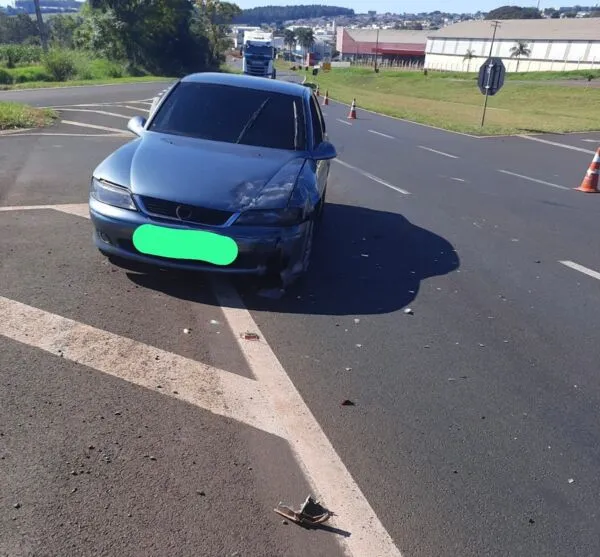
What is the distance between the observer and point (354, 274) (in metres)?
6.10

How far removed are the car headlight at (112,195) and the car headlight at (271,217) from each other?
2.87 ft

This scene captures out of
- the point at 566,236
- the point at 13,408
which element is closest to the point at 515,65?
the point at 566,236

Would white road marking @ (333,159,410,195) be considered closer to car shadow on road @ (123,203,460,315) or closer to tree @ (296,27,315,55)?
car shadow on road @ (123,203,460,315)

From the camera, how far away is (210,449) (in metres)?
3.17

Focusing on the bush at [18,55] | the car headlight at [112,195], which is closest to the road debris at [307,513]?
the car headlight at [112,195]

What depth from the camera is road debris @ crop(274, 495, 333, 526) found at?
274cm

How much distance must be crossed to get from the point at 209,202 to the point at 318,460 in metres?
2.41

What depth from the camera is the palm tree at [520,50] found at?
A: 348 feet

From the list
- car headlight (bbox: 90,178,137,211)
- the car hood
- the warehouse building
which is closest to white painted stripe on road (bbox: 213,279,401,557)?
the car hood

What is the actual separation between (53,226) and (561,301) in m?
5.15

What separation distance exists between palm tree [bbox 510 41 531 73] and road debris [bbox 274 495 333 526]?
116m

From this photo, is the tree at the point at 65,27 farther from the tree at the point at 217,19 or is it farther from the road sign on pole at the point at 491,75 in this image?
the road sign on pole at the point at 491,75

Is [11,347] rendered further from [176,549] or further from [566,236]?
[566,236]

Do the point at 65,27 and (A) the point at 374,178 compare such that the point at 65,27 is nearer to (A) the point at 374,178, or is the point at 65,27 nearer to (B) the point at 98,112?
(B) the point at 98,112
